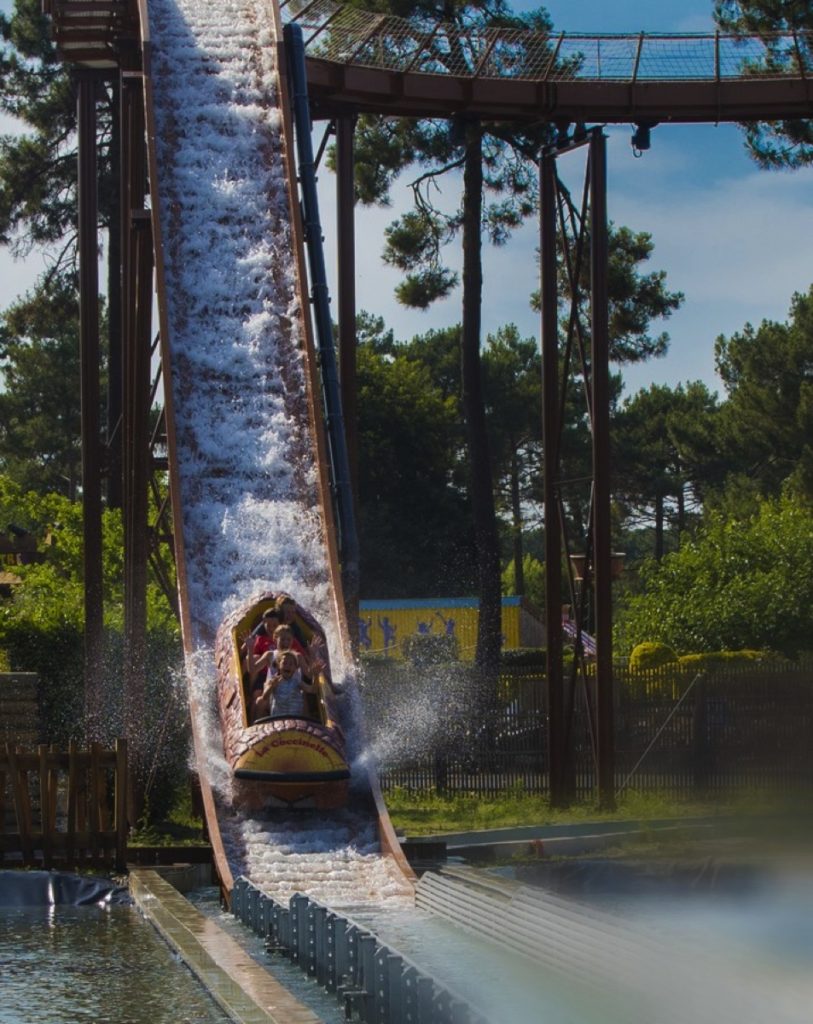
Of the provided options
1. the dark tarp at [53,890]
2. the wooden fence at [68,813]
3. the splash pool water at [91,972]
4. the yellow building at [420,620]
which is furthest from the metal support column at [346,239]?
the yellow building at [420,620]

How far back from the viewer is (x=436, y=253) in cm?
3816

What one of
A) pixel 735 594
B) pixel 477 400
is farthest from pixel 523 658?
pixel 477 400

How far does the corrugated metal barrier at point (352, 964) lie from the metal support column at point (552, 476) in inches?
349

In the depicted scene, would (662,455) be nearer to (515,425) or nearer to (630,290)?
(515,425)

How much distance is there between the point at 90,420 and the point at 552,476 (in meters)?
5.51

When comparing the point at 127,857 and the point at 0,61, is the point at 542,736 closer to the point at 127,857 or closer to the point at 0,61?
the point at 127,857

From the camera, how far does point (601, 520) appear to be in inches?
834

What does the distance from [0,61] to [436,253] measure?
34.6 feet

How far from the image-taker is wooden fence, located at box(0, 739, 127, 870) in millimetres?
15305

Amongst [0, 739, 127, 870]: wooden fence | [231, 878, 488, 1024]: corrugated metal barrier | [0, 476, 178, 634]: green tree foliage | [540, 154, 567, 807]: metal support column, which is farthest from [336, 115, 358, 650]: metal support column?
[231, 878, 488, 1024]: corrugated metal barrier

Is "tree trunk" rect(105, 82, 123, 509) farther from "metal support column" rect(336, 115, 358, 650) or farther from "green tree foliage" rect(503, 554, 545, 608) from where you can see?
"green tree foliage" rect(503, 554, 545, 608)

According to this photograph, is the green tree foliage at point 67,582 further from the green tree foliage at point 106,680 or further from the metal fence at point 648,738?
the metal fence at point 648,738

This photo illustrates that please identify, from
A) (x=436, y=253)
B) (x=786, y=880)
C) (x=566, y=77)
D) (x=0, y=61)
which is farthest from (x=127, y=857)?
(x=0, y=61)

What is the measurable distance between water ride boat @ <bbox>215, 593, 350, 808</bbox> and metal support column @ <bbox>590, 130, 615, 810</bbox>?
17.4ft
